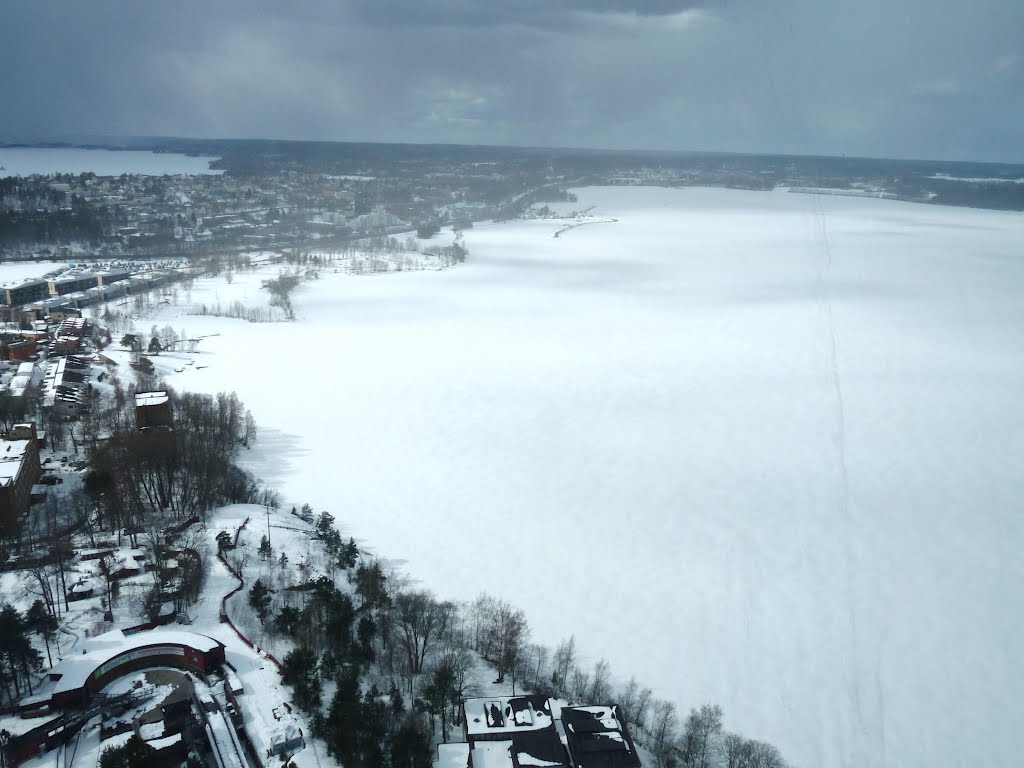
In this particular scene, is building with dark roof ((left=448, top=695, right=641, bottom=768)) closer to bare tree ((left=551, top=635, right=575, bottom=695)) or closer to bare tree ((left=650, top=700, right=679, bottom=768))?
bare tree ((left=650, top=700, right=679, bottom=768))

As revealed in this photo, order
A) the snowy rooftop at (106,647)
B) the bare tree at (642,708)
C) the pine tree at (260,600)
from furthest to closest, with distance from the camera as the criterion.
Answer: the pine tree at (260,600)
the bare tree at (642,708)
the snowy rooftop at (106,647)

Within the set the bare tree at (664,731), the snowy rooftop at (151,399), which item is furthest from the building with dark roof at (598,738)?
the snowy rooftop at (151,399)

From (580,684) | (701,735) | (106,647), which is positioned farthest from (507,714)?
(106,647)

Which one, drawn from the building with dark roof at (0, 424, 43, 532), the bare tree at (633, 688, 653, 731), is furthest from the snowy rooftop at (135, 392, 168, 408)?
the bare tree at (633, 688, 653, 731)

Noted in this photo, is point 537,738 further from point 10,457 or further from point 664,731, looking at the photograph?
point 10,457

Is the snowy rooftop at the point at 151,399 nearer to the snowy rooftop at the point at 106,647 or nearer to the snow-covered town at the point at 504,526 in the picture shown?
the snow-covered town at the point at 504,526
